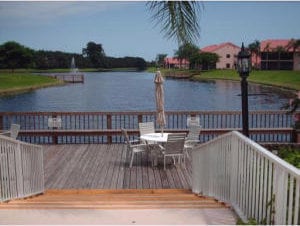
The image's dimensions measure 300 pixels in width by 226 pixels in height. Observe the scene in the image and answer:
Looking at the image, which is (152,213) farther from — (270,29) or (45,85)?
(45,85)

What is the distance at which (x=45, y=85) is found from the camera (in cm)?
6888

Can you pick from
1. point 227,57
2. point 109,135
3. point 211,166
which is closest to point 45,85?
point 227,57

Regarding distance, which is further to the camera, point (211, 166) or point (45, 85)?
point (45, 85)

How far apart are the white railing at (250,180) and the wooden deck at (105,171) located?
1.78m

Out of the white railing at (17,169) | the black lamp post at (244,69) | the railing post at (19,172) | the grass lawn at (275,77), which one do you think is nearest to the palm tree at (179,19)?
the white railing at (17,169)

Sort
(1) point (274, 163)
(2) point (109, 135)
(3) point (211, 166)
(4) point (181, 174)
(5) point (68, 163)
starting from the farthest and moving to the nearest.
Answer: (2) point (109, 135) < (5) point (68, 163) < (4) point (181, 174) < (3) point (211, 166) < (1) point (274, 163)

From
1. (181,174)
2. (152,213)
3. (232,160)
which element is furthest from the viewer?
(181,174)

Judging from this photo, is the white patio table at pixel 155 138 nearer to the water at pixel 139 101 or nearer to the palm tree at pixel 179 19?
the palm tree at pixel 179 19

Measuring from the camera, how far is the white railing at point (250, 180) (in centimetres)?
278

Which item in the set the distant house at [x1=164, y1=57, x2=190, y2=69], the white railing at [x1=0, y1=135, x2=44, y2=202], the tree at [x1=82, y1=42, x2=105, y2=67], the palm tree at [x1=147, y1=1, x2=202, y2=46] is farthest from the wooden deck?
the tree at [x1=82, y1=42, x2=105, y2=67]

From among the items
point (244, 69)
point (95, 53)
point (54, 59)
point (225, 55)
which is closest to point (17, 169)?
point (244, 69)

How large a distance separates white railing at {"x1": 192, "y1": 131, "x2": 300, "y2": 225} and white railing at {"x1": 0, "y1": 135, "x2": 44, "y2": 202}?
2582 millimetres

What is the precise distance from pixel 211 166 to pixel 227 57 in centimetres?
10297

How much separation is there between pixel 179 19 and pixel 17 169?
329 cm
